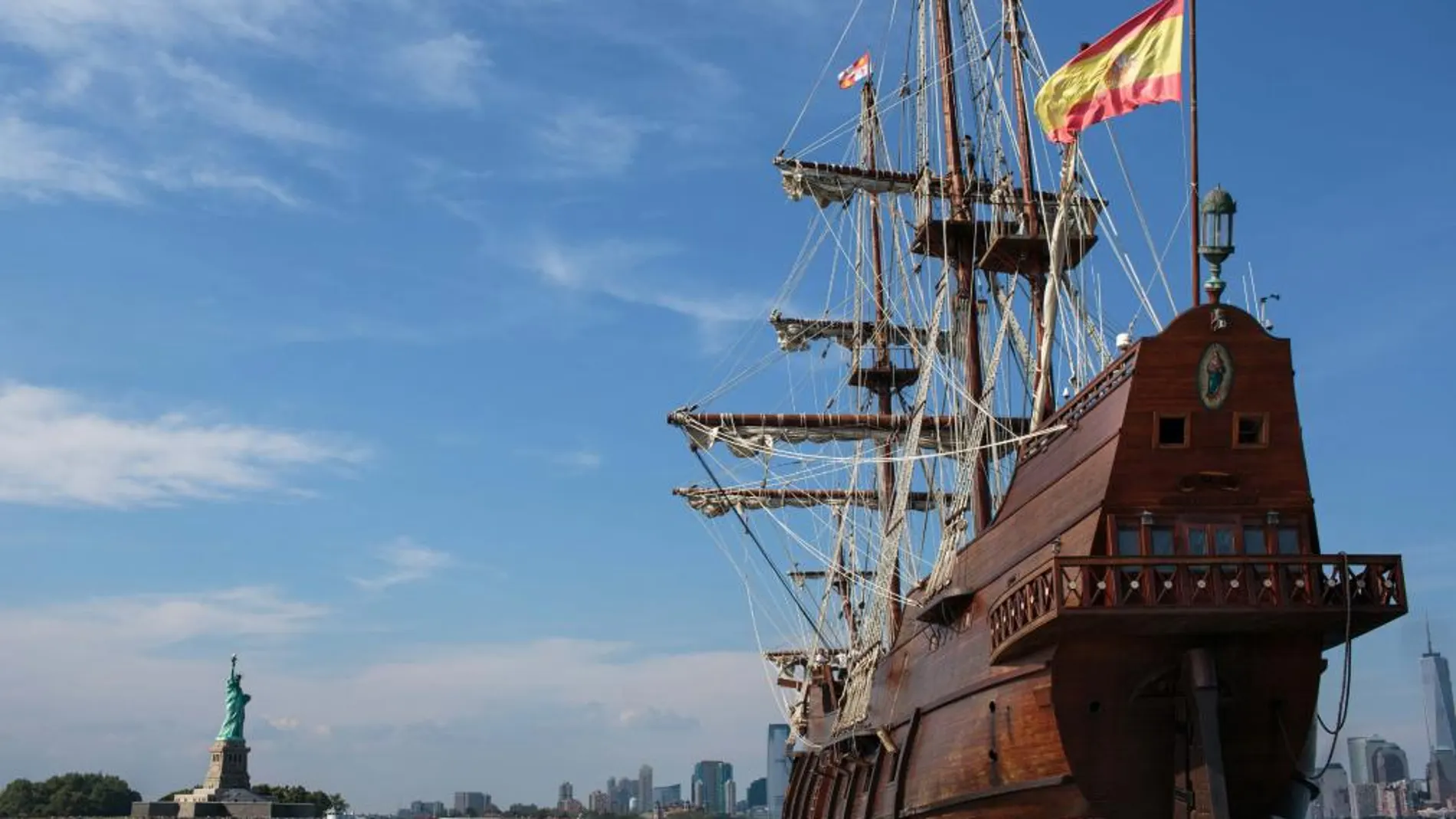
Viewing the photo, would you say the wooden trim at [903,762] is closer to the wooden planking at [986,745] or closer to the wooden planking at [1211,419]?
the wooden planking at [986,745]

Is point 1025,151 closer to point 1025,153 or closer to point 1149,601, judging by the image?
point 1025,153

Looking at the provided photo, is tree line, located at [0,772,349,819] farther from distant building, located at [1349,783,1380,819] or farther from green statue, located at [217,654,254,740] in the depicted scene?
distant building, located at [1349,783,1380,819]

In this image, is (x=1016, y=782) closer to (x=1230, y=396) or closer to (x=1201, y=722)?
(x=1201, y=722)

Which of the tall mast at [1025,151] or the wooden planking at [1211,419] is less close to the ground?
the tall mast at [1025,151]

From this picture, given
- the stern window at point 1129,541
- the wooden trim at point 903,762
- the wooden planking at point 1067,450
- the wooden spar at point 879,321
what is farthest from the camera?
the wooden spar at point 879,321

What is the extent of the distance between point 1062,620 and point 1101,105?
898 centimetres

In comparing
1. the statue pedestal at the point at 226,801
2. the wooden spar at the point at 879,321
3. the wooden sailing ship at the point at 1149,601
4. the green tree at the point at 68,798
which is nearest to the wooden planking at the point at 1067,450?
the wooden sailing ship at the point at 1149,601

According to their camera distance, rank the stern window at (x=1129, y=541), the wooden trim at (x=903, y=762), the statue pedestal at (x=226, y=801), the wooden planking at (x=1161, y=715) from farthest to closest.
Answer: the statue pedestal at (x=226, y=801)
the wooden trim at (x=903, y=762)
the wooden planking at (x=1161, y=715)
the stern window at (x=1129, y=541)

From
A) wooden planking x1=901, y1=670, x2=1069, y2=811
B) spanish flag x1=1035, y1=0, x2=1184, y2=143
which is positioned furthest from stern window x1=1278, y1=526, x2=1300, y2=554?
spanish flag x1=1035, y1=0, x2=1184, y2=143

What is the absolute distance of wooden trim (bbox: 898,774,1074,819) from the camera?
2345 cm

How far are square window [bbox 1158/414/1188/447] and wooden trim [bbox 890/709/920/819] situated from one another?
972cm

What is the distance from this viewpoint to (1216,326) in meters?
22.4

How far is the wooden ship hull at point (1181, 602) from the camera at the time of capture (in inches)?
843

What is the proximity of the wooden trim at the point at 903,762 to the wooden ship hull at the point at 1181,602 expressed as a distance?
5.76 metres
